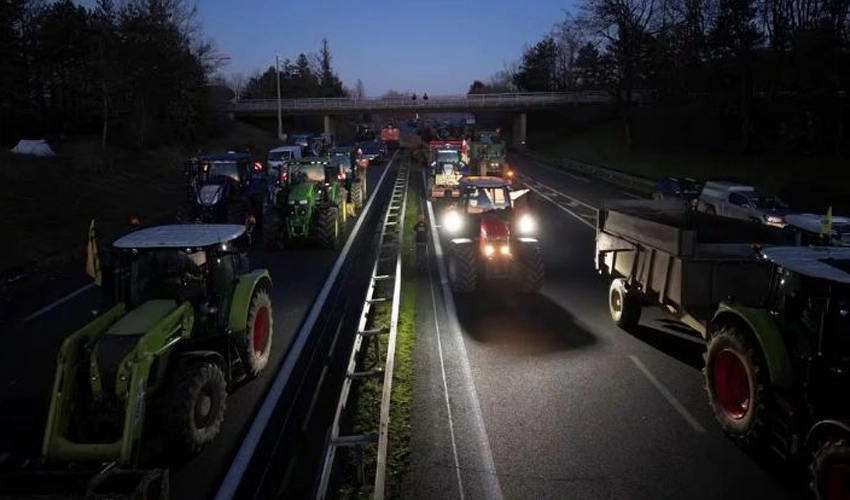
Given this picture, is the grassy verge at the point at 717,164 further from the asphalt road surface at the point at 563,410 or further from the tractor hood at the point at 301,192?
the asphalt road surface at the point at 563,410

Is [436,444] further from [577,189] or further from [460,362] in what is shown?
[577,189]

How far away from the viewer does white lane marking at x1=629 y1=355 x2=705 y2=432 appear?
29.4 ft

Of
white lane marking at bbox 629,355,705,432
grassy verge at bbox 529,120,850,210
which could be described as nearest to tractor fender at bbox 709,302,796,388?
white lane marking at bbox 629,355,705,432

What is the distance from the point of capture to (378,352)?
37.3 ft

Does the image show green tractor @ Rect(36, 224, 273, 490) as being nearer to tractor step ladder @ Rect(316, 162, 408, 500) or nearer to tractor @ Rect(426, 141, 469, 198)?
tractor step ladder @ Rect(316, 162, 408, 500)

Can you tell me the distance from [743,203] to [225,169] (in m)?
18.8

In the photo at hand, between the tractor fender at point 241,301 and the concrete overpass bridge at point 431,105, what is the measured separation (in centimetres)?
7108

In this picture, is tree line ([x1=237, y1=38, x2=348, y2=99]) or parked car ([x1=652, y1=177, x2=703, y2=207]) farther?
tree line ([x1=237, y1=38, x2=348, y2=99])

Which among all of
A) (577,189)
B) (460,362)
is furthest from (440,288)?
(577,189)

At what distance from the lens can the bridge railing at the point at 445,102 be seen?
78.6m

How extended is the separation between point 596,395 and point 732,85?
4570cm

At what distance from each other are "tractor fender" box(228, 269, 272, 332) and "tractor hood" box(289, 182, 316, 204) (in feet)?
35.4

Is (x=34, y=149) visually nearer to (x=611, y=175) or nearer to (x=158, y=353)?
(x=611, y=175)

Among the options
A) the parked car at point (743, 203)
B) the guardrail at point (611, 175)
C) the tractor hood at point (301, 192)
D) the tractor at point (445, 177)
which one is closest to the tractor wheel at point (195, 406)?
the tractor hood at point (301, 192)
